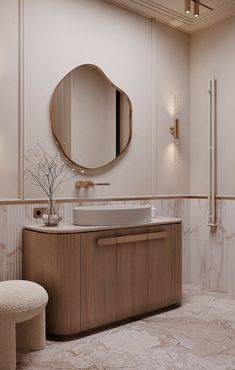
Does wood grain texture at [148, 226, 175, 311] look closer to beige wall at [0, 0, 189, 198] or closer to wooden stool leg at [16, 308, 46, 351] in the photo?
beige wall at [0, 0, 189, 198]

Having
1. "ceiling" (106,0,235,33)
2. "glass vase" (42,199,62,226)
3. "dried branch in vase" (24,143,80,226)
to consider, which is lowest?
"glass vase" (42,199,62,226)

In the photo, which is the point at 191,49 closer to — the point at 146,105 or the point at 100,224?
the point at 146,105

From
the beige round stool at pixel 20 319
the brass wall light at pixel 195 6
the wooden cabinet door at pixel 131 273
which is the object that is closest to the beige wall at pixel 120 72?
the brass wall light at pixel 195 6

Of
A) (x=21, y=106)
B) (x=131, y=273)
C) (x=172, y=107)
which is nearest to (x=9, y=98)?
(x=21, y=106)

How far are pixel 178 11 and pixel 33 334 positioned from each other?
10.0 ft

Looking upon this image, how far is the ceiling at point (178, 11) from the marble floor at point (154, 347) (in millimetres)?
2695

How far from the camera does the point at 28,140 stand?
2.91 m

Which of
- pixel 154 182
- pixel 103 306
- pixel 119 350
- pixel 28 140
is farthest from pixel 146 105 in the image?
pixel 119 350

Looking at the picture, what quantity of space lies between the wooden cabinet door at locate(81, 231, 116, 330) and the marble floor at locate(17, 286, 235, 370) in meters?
0.12

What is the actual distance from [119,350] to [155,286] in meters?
0.75

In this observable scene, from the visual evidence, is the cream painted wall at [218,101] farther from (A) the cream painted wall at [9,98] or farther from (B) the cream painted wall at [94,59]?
(A) the cream painted wall at [9,98]

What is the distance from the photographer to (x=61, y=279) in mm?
2537

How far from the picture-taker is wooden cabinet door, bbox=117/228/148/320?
2.83 m

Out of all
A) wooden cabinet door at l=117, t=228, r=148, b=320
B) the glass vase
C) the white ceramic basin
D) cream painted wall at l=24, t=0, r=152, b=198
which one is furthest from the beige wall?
wooden cabinet door at l=117, t=228, r=148, b=320
